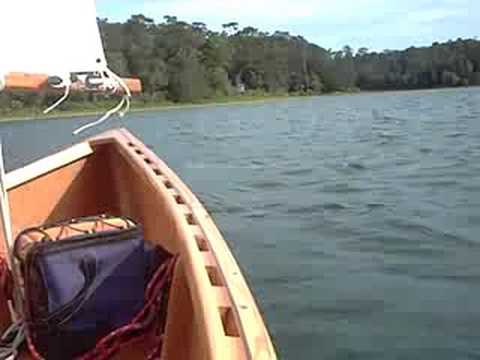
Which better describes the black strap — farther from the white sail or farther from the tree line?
the tree line

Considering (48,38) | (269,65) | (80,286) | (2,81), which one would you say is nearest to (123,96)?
(48,38)

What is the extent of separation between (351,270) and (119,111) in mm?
3776

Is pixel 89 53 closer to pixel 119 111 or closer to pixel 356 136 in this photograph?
pixel 119 111

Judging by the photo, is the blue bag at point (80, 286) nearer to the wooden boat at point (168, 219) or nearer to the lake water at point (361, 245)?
the wooden boat at point (168, 219)

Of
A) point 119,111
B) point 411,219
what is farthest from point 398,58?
point 119,111

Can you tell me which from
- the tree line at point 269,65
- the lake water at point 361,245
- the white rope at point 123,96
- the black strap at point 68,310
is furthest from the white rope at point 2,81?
the tree line at point 269,65

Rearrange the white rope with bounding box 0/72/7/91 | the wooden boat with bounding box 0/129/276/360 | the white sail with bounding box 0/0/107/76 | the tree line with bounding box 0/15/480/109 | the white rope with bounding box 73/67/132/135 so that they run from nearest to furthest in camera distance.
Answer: the wooden boat with bounding box 0/129/276/360 < the white rope with bounding box 0/72/7/91 < the white sail with bounding box 0/0/107/76 < the white rope with bounding box 73/67/132/135 < the tree line with bounding box 0/15/480/109

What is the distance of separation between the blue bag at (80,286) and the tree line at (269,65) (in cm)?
4630

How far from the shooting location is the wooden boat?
81.6 inches

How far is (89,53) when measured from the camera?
10.7 ft

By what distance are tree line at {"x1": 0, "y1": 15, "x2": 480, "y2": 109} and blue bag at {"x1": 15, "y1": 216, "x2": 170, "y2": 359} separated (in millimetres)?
46305

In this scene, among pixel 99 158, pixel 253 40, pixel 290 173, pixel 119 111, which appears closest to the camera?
pixel 119 111

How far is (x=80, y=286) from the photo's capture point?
9.65 feet

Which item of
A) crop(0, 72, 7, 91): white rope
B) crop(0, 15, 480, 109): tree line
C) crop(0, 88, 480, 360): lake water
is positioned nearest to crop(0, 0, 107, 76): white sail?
crop(0, 72, 7, 91): white rope
